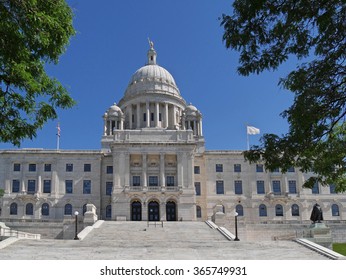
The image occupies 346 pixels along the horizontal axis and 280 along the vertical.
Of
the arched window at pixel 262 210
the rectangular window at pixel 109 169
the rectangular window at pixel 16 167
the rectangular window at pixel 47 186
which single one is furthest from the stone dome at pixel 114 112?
the arched window at pixel 262 210

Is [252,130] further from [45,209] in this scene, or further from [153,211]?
[45,209]

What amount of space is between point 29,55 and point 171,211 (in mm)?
48070

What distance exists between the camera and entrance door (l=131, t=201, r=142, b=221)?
60950 millimetres

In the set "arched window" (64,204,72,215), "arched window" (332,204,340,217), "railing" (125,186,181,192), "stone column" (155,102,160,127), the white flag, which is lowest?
"arched window" (332,204,340,217)

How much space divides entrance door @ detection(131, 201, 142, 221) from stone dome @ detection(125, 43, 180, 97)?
74.0 ft

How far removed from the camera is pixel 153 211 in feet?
201

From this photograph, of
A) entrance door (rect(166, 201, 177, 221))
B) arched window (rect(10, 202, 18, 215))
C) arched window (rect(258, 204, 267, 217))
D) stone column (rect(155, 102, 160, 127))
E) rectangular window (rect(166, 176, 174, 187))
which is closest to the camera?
entrance door (rect(166, 201, 177, 221))

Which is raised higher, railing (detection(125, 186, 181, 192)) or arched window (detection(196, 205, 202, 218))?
railing (detection(125, 186, 181, 192))


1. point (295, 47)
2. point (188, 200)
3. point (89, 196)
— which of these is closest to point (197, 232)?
point (188, 200)

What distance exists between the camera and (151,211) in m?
61.3

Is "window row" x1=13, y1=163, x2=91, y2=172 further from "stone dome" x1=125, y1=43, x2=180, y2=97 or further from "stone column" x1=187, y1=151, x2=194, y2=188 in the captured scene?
"stone dome" x1=125, y1=43, x2=180, y2=97

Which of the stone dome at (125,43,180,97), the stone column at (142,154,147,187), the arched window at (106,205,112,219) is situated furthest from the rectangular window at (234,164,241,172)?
the stone dome at (125,43,180,97)

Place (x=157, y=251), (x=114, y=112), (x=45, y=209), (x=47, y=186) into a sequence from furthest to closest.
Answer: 1. (x=114, y=112)
2. (x=47, y=186)
3. (x=45, y=209)
4. (x=157, y=251)

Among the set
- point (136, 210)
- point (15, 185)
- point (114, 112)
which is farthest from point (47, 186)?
point (114, 112)
